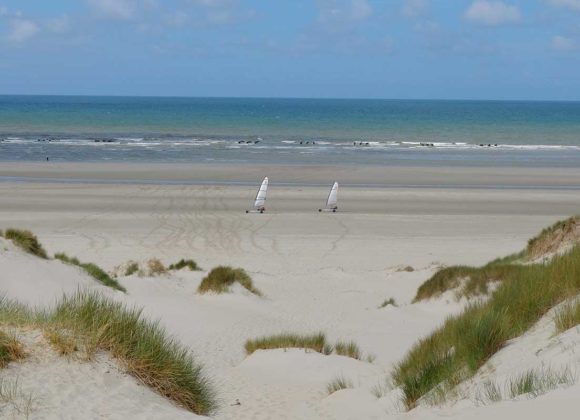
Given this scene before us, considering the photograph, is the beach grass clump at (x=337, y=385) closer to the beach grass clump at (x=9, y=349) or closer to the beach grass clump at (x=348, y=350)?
the beach grass clump at (x=348, y=350)

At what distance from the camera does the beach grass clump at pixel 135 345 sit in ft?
18.3

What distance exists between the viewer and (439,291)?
42.4ft

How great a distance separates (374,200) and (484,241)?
797 centimetres

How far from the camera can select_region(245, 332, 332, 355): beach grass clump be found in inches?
381

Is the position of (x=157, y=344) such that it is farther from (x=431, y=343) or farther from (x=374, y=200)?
(x=374, y=200)

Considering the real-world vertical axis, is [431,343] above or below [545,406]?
below

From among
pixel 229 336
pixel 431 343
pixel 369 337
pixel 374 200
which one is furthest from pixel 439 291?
pixel 374 200

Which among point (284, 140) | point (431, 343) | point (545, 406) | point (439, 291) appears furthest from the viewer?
point (284, 140)

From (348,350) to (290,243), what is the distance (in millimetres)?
10221

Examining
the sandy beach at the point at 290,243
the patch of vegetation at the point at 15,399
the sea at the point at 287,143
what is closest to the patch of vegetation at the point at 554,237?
the sandy beach at the point at 290,243

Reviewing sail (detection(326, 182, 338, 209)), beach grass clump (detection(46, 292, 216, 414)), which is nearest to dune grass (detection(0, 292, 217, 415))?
beach grass clump (detection(46, 292, 216, 414))

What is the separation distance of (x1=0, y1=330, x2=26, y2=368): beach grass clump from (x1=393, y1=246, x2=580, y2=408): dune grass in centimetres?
276

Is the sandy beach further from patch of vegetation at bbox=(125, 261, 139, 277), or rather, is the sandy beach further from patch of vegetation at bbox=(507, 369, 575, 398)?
patch of vegetation at bbox=(125, 261, 139, 277)

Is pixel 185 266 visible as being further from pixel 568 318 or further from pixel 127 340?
pixel 568 318
